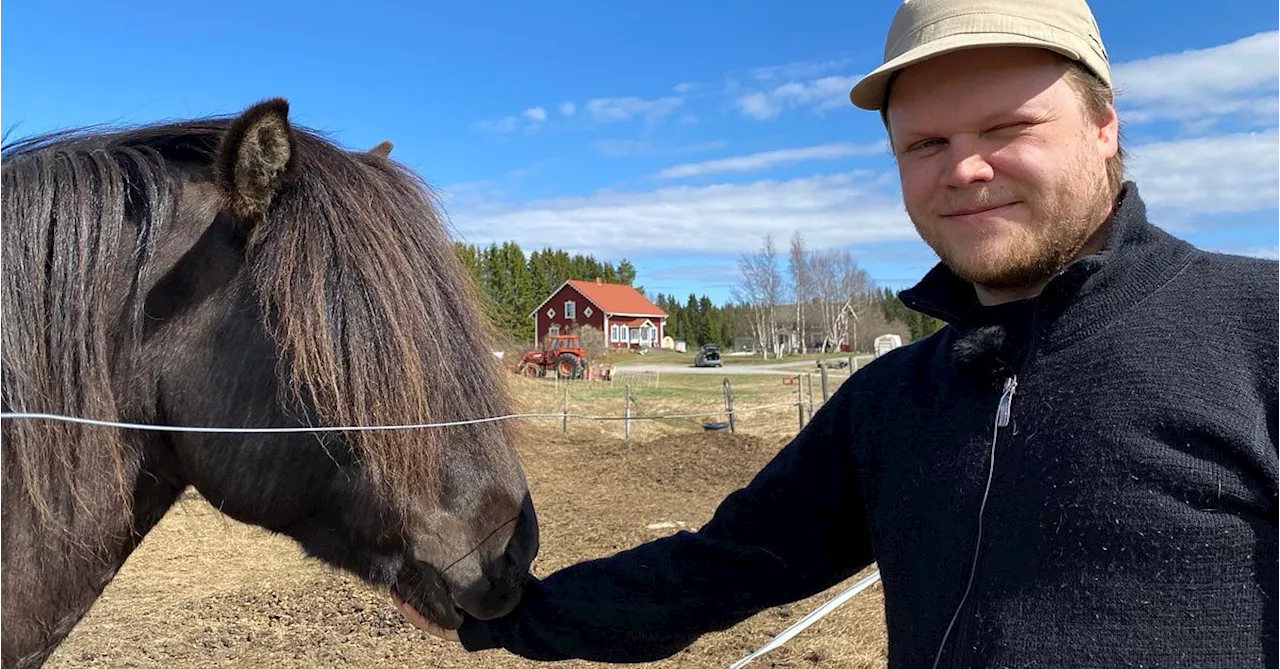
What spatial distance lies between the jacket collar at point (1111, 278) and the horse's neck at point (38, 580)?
1799 mm

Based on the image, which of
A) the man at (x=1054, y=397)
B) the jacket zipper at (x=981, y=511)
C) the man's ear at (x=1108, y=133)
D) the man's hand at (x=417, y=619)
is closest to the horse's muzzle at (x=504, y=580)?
the man's hand at (x=417, y=619)

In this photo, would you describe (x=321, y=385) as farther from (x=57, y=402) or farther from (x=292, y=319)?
(x=57, y=402)

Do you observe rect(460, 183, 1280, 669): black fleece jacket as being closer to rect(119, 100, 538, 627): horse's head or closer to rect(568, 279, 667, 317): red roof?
rect(119, 100, 538, 627): horse's head

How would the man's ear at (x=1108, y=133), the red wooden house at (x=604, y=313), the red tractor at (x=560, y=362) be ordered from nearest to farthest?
the man's ear at (x=1108, y=133) < the red tractor at (x=560, y=362) < the red wooden house at (x=604, y=313)

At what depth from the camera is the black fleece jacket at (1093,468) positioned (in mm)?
1100

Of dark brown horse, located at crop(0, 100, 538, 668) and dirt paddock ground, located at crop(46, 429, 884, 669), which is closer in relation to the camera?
dark brown horse, located at crop(0, 100, 538, 668)

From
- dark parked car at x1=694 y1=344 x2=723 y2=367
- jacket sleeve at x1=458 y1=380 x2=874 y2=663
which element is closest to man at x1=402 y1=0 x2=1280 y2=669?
jacket sleeve at x1=458 y1=380 x2=874 y2=663

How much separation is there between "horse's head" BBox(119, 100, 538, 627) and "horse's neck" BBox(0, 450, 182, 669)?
0.70 ft

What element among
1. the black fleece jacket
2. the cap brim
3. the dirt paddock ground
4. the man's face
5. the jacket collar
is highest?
the cap brim

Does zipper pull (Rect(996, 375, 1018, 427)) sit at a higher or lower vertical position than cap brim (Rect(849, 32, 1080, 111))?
lower

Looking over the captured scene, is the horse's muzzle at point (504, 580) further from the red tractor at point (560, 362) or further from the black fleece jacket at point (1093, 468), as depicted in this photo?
the red tractor at point (560, 362)

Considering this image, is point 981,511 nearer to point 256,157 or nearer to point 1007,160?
point 1007,160

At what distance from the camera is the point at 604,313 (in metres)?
54.4

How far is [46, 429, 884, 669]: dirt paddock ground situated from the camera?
15.8ft
